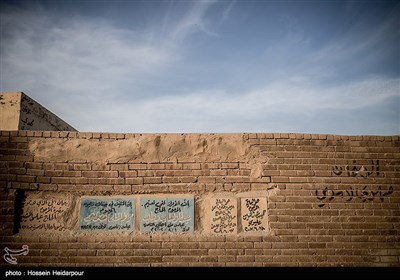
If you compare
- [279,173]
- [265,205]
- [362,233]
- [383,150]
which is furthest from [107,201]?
[383,150]

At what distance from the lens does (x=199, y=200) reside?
4.43m

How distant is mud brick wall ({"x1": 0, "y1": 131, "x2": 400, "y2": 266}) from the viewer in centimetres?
421

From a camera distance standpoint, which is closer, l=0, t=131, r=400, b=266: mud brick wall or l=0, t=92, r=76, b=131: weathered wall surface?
l=0, t=131, r=400, b=266: mud brick wall

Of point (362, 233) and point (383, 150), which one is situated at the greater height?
point (383, 150)

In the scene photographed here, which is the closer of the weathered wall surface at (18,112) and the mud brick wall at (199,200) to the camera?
the mud brick wall at (199,200)

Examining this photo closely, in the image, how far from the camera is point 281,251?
13.9ft

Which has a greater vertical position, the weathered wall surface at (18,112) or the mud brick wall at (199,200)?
the weathered wall surface at (18,112)

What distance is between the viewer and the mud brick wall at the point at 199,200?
13.8 ft

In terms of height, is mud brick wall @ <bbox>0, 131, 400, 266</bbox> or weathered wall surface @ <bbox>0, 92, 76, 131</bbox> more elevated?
weathered wall surface @ <bbox>0, 92, 76, 131</bbox>

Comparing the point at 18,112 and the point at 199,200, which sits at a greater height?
the point at 18,112

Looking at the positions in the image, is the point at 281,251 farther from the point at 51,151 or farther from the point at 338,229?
the point at 51,151

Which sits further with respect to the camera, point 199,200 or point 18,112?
point 18,112
